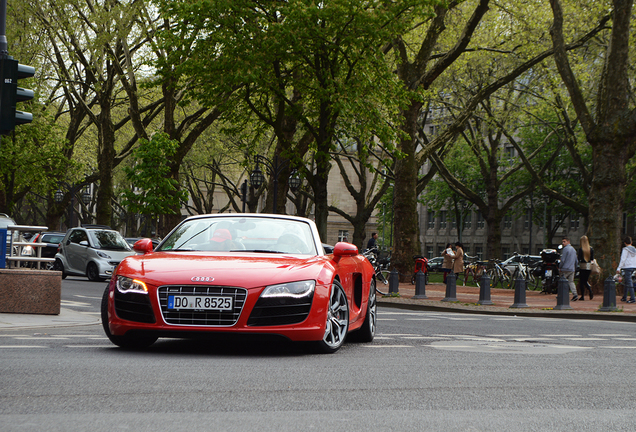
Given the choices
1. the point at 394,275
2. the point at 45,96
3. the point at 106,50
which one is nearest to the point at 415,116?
the point at 394,275

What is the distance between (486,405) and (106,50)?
89.5 feet

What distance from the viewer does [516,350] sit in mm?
9195

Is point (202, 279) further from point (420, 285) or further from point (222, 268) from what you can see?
point (420, 285)

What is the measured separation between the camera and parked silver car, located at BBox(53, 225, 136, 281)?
85.8 ft

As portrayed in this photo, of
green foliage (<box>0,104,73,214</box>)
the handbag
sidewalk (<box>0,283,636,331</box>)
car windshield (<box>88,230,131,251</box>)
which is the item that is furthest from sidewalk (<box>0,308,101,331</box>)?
green foliage (<box>0,104,73,214</box>)

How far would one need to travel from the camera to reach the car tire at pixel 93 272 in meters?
26.2

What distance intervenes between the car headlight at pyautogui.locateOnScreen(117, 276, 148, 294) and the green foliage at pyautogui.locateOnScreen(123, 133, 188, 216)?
22659mm

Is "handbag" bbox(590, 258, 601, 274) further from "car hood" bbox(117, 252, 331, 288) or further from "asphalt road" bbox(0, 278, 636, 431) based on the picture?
"car hood" bbox(117, 252, 331, 288)

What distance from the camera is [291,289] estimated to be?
7289mm

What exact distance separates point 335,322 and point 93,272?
64.6 ft

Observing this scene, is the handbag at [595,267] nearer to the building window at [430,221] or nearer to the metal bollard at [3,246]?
the metal bollard at [3,246]

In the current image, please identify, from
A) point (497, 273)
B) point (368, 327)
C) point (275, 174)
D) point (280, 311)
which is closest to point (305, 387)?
point (280, 311)

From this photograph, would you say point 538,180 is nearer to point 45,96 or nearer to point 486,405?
point 45,96

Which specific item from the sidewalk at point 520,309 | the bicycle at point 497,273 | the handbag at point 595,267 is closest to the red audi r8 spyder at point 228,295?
the sidewalk at point 520,309
